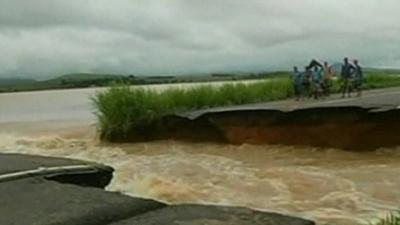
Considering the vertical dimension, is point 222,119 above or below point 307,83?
below

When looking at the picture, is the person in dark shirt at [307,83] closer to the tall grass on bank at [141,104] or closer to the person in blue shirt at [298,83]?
the person in blue shirt at [298,83]

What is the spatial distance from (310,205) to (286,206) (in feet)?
1.15

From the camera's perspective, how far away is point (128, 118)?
69.6ft

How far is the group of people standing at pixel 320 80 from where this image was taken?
83.3ft

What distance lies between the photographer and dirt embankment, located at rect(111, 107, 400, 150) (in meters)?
16.3

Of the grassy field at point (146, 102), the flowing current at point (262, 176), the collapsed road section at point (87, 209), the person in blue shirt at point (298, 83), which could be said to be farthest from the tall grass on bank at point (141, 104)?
the collapsed road section at point (87, 209)

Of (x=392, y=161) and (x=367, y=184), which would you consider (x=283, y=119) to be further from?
(x=367, y=184)

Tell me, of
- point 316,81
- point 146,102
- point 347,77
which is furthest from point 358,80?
point 146,102

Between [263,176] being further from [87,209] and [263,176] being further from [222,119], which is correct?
[87,209]

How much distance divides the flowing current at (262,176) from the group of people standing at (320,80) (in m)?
7.41

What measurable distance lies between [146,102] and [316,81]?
7603 mm

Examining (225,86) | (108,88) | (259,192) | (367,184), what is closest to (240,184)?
(259,192)

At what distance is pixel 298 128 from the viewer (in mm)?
17516

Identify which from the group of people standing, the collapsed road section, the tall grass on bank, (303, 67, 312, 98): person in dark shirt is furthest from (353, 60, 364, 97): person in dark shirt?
the collapsed road section
